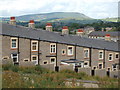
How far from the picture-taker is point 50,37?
1592 inches

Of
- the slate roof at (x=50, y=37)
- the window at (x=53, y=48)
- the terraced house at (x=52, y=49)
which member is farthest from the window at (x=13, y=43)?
the window at (x=53, y=48)

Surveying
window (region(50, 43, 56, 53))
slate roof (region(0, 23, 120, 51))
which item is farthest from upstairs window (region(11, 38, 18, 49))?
window (region(50, 43, 56, 53))

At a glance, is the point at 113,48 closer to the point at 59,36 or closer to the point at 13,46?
the point at 59,36

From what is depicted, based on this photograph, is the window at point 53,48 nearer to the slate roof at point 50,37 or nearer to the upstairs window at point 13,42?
the slate roof at point 50,37

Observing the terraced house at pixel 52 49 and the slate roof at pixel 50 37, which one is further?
the slate roof at pixel 50 37

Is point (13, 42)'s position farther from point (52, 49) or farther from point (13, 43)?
point (52, 49)

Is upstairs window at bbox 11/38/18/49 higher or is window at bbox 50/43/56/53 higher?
upstairs window at bbox 11/38/18/49

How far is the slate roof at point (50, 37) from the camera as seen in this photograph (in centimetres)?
3738

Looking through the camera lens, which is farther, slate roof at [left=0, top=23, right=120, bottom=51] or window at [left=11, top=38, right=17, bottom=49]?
slate roof at [left=0, top=23, right=120, bottom=51]

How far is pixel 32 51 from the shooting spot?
3716 cm

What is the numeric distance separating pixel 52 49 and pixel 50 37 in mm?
2827

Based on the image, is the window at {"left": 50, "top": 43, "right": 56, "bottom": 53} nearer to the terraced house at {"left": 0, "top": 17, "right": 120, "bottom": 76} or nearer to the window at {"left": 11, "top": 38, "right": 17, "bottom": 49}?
the terraced house at {"left": 0, "top": 17, "right": 120, "bottom": 76}

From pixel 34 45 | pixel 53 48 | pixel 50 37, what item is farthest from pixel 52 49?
pixel 34 45

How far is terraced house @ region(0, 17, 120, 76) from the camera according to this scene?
3569cm
